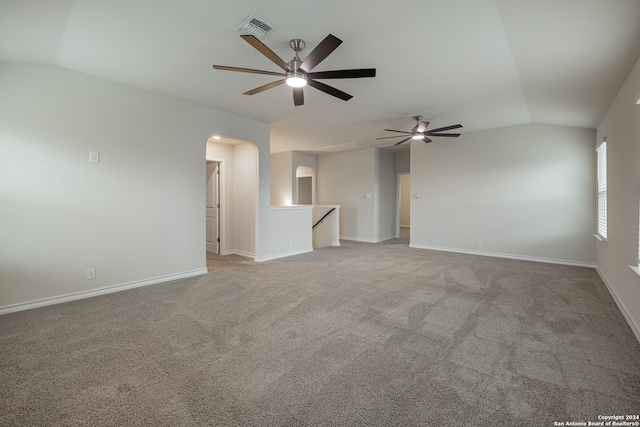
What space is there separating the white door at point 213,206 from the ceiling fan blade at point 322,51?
13.9 feet

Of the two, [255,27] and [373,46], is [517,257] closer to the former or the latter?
[373,46]

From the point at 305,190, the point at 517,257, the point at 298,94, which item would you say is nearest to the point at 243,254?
the point at 298,94

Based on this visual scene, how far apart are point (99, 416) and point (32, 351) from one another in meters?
1.23

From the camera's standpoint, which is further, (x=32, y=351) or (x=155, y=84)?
(x=155, y=84)

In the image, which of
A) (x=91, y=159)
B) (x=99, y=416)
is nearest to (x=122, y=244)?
(x=91, y=159)

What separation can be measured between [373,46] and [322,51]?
2.41 feet

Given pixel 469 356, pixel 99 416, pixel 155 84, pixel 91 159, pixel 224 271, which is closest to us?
pixel 99 416

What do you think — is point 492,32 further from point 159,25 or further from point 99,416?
point 99,416

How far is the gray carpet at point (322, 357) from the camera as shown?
1.55 m

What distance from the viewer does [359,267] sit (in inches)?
192

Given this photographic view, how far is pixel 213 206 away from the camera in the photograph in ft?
20.7

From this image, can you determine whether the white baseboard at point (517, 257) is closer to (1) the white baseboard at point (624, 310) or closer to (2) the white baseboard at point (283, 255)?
(1) the white baseboard at point (624, 310)

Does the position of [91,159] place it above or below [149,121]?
below

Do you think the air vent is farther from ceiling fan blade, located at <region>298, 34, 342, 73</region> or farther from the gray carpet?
the gray carpet
